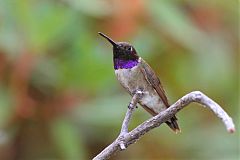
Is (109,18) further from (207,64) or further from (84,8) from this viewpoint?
(207,64)

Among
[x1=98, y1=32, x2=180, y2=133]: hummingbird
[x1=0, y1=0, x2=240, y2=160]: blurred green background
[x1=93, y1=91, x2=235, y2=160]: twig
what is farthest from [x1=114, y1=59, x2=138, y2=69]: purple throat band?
[x1=0, y1=0, x2=240, y2=160]: blurred green background

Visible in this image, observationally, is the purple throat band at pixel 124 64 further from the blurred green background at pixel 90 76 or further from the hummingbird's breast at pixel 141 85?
the blurred green background at pixel 90 76

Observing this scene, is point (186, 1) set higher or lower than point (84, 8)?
higher

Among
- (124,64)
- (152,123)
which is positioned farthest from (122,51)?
(152,123)

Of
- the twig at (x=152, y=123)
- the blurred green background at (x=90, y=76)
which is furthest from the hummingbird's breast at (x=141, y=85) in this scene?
the blurred green background at (x=90, y=76)

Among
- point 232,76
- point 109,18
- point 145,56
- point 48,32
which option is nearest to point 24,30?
point 48,32

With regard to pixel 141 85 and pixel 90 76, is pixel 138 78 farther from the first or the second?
pixel 90 76
